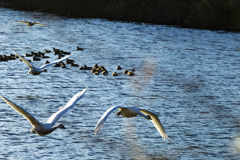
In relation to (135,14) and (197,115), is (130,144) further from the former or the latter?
(135,14)

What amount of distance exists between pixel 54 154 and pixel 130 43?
30.7 meters

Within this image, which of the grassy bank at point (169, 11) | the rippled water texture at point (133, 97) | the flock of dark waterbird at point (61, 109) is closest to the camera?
the flock of dark waterbird at point (61, 109)

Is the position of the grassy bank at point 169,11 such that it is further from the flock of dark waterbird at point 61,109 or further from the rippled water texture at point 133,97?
the flock of dark waterbird at point 61,109

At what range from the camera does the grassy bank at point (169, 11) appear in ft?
193

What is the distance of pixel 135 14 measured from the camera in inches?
2635

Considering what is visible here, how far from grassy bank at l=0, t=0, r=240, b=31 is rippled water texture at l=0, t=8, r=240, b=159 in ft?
30.3

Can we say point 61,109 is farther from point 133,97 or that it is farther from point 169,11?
point 169,11

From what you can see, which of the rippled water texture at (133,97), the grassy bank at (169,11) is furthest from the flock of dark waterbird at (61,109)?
the grassy bank at (169,11)

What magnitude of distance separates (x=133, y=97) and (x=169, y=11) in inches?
1606

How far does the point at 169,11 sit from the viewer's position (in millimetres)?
63688

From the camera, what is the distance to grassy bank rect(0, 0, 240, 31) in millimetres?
58938

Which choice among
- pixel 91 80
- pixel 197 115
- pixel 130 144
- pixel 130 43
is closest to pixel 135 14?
pixel 130 43

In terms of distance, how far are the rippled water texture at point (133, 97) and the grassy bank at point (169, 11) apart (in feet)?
30.3

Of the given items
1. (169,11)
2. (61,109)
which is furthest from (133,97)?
(169,11)
